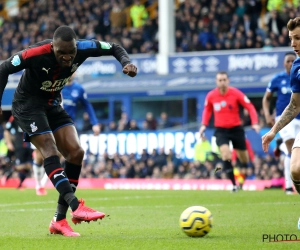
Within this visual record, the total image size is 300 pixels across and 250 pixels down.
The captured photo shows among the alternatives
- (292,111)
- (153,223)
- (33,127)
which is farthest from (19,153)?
(292,111)

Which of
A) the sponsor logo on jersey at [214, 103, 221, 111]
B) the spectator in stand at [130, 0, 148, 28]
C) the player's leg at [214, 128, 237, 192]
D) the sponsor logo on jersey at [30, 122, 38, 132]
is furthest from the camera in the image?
the spectator in stand at [130, 0, 148, 28]

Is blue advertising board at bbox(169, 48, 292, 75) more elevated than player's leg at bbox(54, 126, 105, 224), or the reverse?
player's leg at bbox(54, 126, 105, 224)

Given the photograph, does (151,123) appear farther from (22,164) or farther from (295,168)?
(295,168)

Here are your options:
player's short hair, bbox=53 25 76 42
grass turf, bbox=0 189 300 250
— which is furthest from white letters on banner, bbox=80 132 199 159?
player's short hair, bbox=53 25 76 42

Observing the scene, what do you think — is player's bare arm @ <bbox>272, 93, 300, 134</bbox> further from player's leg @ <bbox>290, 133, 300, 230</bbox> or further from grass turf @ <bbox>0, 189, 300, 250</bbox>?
grass turf @ <bbox>0, 189, 300, 250</bbox>

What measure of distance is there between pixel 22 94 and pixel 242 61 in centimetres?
1672

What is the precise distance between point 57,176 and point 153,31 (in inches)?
829

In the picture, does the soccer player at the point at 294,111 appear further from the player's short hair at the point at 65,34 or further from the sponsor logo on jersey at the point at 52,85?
the sponsor logo on jersey at the point at 52,85

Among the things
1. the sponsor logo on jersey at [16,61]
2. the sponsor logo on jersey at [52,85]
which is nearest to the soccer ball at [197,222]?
the sponsor logo on jersey at [52,85]

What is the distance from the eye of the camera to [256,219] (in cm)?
958

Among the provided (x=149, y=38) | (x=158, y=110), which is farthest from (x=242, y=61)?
(x=149, y=38)

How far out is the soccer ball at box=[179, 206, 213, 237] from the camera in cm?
753

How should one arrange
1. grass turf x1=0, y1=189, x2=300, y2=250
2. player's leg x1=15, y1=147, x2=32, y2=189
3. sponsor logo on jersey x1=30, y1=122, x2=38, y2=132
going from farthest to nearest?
player's leg x1=15, y1=147, x2=32, y2=189 < sponsor logo on jersey x1=30, y1=122, x2=38, y2=132 < grass turf x1=0, y1=189, x2=300, y2=250

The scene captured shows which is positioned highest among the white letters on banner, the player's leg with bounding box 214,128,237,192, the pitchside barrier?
the player's leg with bounding box 214,128,237,192
